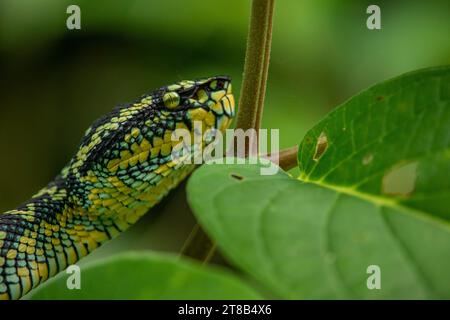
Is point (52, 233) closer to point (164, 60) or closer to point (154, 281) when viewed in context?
point (154, 281)

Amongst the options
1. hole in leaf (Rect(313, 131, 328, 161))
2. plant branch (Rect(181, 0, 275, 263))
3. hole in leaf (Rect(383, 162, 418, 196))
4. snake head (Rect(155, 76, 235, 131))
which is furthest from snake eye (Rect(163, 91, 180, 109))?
hole in leaf (Rect(383, 162, 418, 196))

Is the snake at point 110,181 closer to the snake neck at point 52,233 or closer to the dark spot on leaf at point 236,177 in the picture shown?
the snake neck at point 52,233

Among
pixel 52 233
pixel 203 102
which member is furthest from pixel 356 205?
pixel 52 233

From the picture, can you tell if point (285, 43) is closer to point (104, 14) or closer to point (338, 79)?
point (338, 79)

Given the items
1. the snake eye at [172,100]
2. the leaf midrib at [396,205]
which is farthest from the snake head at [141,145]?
the leaf midrib at [396,205]

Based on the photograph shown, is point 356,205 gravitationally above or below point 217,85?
below
